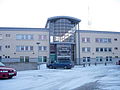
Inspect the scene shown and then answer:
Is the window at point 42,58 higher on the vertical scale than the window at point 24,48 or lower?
lower

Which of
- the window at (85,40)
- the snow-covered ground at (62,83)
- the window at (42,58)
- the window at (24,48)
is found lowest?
the snow-covered ground at (62,83)

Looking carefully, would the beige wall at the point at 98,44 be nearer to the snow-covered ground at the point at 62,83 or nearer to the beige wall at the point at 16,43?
the beige wall at the point at 16,43

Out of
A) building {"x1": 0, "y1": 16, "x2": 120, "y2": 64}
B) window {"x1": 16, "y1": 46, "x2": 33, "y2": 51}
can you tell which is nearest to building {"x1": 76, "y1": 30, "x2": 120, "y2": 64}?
building {"x1": 0, "y1": 16, "x2": 120, "y2": 64}

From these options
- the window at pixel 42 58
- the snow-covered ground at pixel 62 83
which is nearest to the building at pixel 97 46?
the window at pixel 42 58

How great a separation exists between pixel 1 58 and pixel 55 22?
16.8 m

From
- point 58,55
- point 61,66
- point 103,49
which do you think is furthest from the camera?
point 103,49

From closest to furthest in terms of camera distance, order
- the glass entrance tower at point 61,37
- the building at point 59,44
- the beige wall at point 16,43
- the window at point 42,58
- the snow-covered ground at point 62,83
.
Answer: the snow-covered ground at point 62,83
the beige wall at point 16,43
the building at point 59,44
the window at point 42,58
the glass entrance tower at point 61,37

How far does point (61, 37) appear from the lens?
44656 mm

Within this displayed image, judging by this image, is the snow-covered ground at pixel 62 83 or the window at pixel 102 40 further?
the window at pixel 102 40

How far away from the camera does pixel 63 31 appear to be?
44969 mm

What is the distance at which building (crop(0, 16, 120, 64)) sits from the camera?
41938 mm

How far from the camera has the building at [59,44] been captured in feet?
138

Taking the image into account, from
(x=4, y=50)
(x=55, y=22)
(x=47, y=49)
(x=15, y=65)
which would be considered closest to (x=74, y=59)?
(x=47, y=49)

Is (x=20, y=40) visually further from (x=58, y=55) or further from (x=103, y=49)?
(x=103, y=49)
